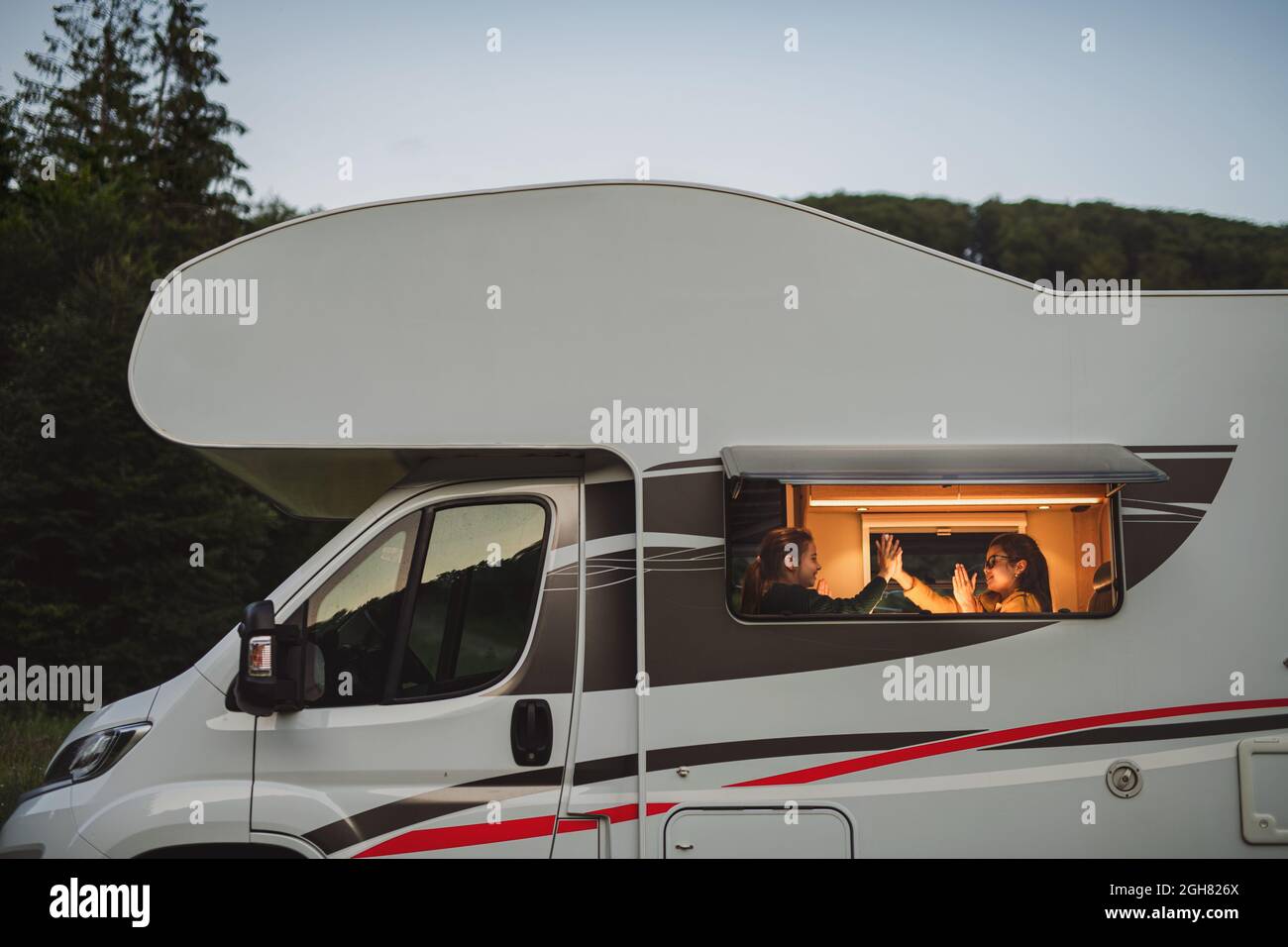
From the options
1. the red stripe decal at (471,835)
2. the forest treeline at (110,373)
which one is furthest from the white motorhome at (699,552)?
the forest treeline at (110,373)

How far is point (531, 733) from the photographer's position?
12.5 feet

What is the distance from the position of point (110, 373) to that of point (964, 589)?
611 inches

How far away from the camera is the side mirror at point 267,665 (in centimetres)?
373

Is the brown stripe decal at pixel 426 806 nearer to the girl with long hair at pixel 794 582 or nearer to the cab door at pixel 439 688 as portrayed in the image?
the cab door at pixel 439 688

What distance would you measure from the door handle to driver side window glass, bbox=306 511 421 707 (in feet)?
1.78

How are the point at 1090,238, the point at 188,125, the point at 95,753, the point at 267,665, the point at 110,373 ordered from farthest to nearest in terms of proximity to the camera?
the point at 1090,238 → the point at 188,125 → the point at 110,373 → the point at 95,753 → the point at 267,665

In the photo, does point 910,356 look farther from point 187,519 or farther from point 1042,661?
point 187,519

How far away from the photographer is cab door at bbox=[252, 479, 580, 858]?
3770 millimetres

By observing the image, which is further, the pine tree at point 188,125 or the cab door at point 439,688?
the pine tree at point 188,125

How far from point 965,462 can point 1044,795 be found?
1.26 meters

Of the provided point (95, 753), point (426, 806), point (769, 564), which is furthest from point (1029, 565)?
point (95, 753)

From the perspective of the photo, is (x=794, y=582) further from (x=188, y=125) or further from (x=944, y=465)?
(x=188, y=125)

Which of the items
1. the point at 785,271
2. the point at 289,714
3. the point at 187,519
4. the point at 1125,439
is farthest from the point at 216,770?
the point at 187,519
